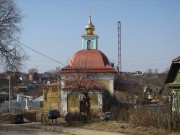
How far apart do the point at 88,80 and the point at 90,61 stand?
336 inches

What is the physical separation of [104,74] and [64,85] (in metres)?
6.02

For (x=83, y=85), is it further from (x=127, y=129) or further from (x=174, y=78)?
(x=127, y=129)

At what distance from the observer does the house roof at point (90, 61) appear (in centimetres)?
5309

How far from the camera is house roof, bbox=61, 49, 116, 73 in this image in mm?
53094

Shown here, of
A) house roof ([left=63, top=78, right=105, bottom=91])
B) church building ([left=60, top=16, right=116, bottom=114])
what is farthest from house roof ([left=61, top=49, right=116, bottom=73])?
house roof ([left=63, top=78, right=105, bottom=91])

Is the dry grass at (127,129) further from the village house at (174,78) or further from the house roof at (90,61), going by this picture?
the house roof at (90,61)

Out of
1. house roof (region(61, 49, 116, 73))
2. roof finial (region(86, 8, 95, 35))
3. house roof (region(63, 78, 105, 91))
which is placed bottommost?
house roof (region(63, 78, 105, 91))

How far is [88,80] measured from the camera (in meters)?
46.9

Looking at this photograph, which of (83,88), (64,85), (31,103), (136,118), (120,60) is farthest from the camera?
(120,60)

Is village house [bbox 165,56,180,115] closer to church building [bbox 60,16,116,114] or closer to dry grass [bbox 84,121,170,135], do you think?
dry grass [bbox 84,121,170,135]

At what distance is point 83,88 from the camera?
44250mm

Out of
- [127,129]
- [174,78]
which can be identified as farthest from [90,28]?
[127,129]

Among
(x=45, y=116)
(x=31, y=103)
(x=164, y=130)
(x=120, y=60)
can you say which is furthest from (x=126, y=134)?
(x=120, y=60)

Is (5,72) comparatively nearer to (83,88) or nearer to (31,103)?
(83,88)
